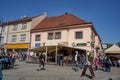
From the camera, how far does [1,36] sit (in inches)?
1651

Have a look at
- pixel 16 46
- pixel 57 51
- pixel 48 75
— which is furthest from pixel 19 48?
pixel 48 75

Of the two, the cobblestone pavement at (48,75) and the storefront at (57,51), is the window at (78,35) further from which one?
the cobblestone pavement at (48,75)

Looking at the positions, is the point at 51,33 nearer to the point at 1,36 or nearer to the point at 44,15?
the point at 44,15

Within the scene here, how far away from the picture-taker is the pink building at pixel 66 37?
28484 millimetres

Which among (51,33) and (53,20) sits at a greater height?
(53,20)

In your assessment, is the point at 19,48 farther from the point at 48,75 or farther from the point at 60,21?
the point at 48,75

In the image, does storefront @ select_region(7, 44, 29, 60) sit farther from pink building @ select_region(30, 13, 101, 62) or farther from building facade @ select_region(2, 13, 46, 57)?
pink building @ select_region(30, 13, 101, 62)

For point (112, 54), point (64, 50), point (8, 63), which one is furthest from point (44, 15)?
point (8, 63)

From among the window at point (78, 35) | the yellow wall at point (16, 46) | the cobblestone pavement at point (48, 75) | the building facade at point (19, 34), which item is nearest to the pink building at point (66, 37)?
the window at point (78, 35)

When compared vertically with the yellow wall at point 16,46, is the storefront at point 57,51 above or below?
below

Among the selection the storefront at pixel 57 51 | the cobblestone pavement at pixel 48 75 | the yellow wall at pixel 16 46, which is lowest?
the cobblestone pavement at pixel 48 75

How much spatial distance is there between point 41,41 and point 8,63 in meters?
17.1

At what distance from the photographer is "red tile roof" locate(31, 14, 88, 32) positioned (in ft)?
106

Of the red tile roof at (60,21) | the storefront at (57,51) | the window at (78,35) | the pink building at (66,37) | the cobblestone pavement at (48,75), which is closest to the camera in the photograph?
the cobblestone pavement at (48,75)
